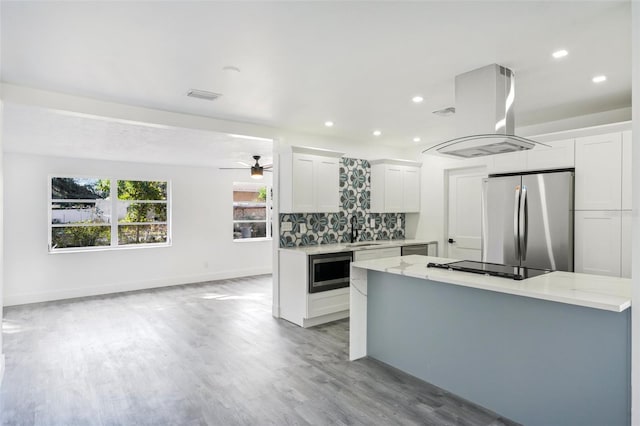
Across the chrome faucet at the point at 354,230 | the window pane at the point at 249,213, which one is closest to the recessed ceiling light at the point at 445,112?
the chrome faucet at the point at 354,230

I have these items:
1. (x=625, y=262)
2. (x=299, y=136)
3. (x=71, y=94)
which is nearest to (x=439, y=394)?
(x=625, y=262)

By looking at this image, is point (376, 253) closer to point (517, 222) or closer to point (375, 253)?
point (375, 253)

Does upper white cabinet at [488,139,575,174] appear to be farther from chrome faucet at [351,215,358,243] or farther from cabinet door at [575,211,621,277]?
chrome faucet at [351,215,358,243]

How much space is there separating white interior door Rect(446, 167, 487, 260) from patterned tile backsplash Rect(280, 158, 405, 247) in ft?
3.43

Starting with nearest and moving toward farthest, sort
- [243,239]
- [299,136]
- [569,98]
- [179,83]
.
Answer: [179,83] → [569,98] → [299,136] → [243,239]

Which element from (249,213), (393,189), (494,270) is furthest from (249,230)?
(494,270)

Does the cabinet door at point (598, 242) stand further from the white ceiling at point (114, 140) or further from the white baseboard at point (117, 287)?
the white baseboard at point (117, 287)

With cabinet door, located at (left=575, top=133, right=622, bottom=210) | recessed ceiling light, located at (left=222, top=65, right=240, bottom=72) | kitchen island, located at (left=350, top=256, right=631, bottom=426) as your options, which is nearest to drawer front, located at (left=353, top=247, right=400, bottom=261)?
kitchen island, located at (left=350, top=256, right=631, bottom=426)

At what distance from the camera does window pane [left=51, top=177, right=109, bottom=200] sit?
6.52 metres

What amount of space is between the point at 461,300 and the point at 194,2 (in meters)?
2.68

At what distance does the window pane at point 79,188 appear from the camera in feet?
21.4

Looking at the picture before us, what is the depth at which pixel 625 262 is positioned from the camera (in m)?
3.52

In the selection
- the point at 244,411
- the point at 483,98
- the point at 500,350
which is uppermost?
the point at 483,98

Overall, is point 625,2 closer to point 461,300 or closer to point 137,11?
point 461,300
